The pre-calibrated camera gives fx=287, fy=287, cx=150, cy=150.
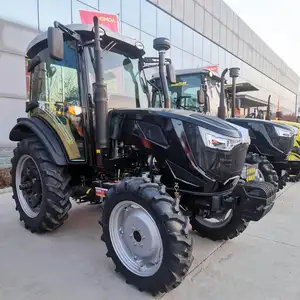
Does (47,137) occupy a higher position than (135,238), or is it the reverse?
(47,137)

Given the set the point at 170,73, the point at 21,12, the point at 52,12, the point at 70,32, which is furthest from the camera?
→ the point at 52,12

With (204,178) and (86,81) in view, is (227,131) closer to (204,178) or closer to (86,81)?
(204,178)

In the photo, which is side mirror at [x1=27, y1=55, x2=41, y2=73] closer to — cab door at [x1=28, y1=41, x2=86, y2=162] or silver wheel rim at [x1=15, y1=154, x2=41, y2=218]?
cab door at [x1=28, y1=41, x2=86, y2=162]

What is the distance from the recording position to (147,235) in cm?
234

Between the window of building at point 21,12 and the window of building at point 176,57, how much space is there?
7.56 metres

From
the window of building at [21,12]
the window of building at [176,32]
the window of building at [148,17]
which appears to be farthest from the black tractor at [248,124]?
the window of building at [176,32]

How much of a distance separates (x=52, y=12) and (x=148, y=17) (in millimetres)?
5077

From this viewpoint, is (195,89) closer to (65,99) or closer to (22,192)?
(65,99)

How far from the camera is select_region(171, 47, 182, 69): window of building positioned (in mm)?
14516

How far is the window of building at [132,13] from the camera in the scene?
11398 mm

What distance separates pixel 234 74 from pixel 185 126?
8.99 feet

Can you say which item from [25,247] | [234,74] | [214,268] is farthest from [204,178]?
[234,74]

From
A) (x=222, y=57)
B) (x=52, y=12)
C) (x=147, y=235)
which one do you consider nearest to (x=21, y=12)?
(x=52, y=12)

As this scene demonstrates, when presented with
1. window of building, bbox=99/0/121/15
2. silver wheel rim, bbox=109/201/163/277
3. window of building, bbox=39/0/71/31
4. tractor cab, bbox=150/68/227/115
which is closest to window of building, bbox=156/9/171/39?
window of building, bbox=99/0/121/15
